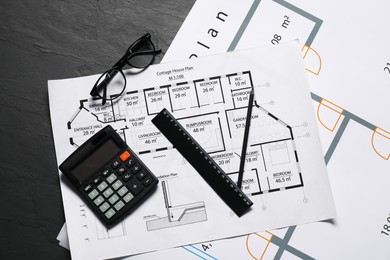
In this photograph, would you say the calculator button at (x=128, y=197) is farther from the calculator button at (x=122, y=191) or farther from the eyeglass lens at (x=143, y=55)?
the eyeglass lens at (x=143, y=55)

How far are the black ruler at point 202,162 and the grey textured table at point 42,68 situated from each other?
0.15m

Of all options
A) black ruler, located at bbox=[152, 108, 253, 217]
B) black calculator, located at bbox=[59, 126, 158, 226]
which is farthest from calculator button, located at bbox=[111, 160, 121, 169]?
black ruler, located at bbox=[152, 108, 253, 217]

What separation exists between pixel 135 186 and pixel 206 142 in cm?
16

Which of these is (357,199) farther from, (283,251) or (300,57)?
(300,57)

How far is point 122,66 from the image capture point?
3.07 feet

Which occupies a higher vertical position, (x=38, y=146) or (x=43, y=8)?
(x=43, y=8)

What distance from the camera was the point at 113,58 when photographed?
95 cm

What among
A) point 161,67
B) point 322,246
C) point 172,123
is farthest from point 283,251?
point 161,67

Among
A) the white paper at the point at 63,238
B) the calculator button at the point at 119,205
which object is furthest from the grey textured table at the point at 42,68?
the calculator button at the point at 119,205

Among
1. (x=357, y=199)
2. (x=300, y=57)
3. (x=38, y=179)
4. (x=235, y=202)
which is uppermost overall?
(x=300, y=57)

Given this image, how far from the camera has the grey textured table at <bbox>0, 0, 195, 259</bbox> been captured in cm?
93

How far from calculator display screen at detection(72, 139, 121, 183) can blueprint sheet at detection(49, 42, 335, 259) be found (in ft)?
0.13

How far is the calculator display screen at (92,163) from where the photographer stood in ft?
2.98

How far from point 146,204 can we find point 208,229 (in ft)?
0.41
